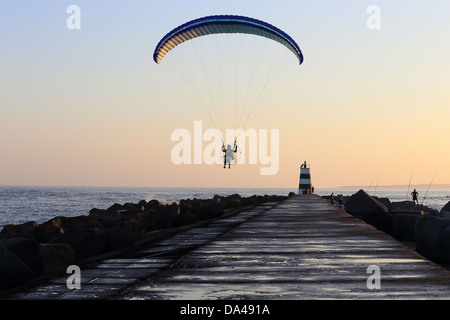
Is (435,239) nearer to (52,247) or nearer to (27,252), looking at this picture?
(52,247)

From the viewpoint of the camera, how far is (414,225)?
12508mm

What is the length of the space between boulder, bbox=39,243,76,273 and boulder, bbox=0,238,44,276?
178 mm

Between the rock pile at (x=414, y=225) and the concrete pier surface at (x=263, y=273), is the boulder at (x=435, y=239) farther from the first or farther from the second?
the concrete pier surface at (x=263, y=273)

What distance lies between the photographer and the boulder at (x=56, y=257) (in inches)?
284

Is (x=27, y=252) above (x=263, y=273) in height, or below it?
above

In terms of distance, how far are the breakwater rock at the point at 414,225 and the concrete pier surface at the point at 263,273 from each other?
0.91 m

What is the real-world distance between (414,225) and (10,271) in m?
9.69

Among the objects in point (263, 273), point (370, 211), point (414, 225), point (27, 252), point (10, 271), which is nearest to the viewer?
point (10, 271)

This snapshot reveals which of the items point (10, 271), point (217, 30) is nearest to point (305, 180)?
point (217, 30)
